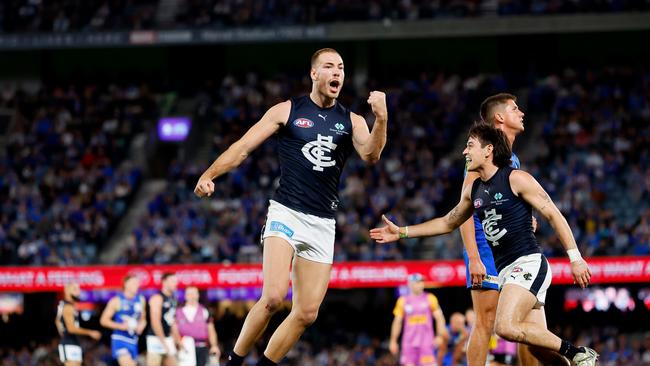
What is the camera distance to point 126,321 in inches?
666

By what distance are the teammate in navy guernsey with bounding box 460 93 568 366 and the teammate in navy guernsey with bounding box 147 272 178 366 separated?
7246 millimetres

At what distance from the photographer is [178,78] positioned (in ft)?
130

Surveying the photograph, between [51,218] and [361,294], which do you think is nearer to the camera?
[361,294]

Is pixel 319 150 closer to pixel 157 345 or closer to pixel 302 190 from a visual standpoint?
pixel 302 190

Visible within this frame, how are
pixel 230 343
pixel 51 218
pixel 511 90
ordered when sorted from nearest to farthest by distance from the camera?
pixel 230 343, pixel 51 218, pixel 511 90

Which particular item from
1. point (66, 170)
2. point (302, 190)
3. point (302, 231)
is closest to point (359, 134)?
point (302, 190)

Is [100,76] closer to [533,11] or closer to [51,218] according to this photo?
[51,218]

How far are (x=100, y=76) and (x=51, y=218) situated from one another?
9.14 metres

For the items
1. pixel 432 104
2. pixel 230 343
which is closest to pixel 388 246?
pixel 230 343

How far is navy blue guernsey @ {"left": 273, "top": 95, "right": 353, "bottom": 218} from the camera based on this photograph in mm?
9688

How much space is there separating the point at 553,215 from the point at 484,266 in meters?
1.14

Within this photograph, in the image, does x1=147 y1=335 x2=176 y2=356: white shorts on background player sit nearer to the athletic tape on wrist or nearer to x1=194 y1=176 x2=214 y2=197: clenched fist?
x1=194 y1=176 x2=214 y2=197: clenched fist

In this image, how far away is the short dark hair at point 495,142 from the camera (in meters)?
9.82

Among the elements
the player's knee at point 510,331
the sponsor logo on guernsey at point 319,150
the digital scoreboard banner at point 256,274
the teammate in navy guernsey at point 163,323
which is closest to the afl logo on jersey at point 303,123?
the sponsor logo on guernsey at point 319,150
